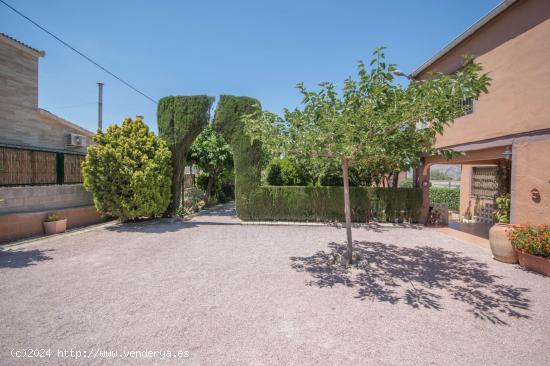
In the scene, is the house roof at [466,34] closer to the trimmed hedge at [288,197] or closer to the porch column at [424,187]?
the porch column at [424,187]

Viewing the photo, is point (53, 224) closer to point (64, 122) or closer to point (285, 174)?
point (64, 122)

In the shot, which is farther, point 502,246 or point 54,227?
point 54,227

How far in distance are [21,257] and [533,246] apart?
1169 centimetres

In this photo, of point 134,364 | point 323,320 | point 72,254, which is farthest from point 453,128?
point 72,254

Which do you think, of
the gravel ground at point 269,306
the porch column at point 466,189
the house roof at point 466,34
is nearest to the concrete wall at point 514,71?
the house roof at point 466,34

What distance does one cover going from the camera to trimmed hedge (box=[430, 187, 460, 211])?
16.0 meters

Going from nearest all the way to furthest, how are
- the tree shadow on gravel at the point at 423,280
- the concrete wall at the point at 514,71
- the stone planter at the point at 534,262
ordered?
the tree shadow on gravel at the point at 423,280 < the stone planter at the point at 534,262 < the concrete wall at the point at 514,71

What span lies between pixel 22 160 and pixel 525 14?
49.6 ft

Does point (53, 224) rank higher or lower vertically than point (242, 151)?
lower

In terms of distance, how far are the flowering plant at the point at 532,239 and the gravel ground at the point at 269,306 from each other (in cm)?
52

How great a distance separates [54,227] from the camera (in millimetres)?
8117

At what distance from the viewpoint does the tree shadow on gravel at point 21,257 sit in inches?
214

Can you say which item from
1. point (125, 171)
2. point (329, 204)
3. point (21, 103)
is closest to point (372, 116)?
point (329, 204)

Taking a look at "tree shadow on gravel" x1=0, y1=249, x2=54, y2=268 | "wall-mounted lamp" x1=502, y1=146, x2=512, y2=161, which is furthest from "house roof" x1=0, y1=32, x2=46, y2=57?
"wall-mounted lamp" x1=502, y1=146, x2=512, y2=161
